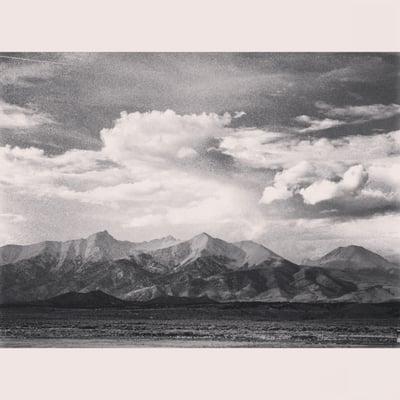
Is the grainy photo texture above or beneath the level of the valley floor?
above

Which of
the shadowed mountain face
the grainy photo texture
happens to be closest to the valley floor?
the grainy photo texture

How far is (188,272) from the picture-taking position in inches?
332

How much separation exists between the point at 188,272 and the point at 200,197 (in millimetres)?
743

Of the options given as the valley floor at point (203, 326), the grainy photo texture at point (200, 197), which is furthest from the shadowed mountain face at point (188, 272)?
the valley floor at point (203, 326)

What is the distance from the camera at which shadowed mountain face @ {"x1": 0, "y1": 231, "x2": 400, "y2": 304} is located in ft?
27.2

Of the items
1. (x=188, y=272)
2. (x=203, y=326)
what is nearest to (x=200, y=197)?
(x=188, y=272)

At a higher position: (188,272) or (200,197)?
(200,197)

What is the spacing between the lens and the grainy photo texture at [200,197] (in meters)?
8.30

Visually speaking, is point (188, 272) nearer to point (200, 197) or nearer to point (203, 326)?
point (203, 326)

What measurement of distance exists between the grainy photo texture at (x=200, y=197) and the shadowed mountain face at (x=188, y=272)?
0.01 m

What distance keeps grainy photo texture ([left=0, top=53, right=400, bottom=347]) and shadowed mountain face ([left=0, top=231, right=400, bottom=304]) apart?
0.05ft

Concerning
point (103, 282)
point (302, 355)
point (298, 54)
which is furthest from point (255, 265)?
point (298, 54)

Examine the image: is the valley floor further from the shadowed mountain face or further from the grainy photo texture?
the shadowed mountain face

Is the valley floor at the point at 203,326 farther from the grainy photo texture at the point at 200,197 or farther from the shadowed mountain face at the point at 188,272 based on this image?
the shadowed mountain face at the point at 188,272
